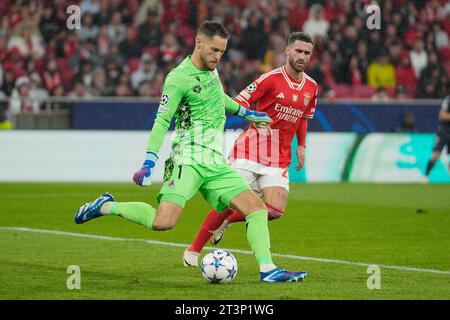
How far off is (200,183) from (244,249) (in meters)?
2.69

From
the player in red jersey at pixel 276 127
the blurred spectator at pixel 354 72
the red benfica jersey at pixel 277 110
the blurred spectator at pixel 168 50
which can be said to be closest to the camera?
the player in red jersey at pixel 276 127

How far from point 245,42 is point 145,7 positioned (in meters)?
2.61

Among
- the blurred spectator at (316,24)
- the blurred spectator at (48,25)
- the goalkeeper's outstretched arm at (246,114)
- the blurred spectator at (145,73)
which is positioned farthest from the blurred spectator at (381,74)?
the goalkeeper's outstretched arm at (246,114)

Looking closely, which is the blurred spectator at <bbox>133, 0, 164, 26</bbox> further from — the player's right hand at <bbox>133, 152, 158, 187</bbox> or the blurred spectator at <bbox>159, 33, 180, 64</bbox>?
the player's right hand at <bbox>133, 152, 158, 187</bbox>

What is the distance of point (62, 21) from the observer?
77.8ft

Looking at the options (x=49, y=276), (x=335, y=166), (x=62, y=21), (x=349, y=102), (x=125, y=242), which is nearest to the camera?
(x=49, y=276)

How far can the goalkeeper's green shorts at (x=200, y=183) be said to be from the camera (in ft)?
26.7

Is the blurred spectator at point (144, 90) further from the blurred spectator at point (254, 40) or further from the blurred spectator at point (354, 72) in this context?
the blurred spectator at point (354, 72)

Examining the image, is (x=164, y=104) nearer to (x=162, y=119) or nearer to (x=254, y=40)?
(x=162, y=119)

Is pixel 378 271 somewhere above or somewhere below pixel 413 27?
below

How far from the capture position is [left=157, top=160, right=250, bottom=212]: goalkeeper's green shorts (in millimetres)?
8148

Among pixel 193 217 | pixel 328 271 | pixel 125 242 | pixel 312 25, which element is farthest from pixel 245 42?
pixel 328 271

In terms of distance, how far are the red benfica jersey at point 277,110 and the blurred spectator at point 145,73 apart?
1274cm

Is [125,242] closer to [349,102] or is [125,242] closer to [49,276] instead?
[49,276]
